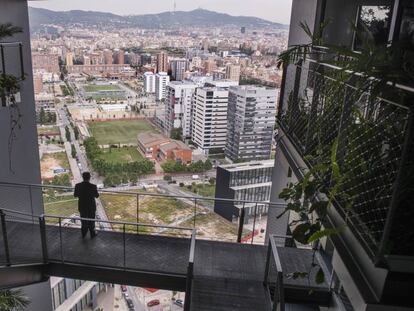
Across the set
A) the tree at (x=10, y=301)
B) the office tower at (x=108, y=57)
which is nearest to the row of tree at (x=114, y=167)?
the office tower at (x=108, y=57)

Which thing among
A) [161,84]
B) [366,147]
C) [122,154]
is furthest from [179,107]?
[366,147]

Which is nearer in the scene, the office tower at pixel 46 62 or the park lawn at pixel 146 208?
the park lawn at pixel 146 208

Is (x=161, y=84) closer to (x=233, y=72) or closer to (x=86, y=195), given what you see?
(x=233, y=72)

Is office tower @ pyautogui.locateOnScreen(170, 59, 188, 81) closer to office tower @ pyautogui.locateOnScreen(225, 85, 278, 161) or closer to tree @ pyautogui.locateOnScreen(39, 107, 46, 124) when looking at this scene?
office tower @ pyautogui.locateOnScreen(225, 85, 278, 161)

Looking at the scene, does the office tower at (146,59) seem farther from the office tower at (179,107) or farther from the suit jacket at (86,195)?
the suit jacket at (86,195)

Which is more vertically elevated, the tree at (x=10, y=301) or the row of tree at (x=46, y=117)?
the row of tree at (x=46, y=117)
